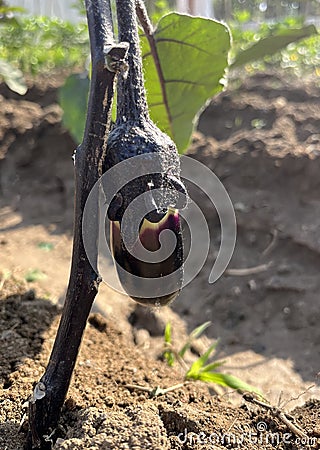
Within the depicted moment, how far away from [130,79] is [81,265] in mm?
253

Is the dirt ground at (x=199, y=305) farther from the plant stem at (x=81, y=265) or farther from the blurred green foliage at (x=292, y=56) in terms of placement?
the blurred green foliage at (x=292, y=56)

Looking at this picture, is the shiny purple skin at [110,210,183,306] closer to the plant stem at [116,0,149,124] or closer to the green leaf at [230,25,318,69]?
the plant stem at [116,0,149,124]

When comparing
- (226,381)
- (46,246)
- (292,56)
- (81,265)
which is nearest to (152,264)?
(81,265)

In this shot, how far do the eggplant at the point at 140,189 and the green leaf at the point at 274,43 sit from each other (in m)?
1.29

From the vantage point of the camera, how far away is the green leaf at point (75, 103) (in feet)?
6.57

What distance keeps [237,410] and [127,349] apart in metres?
0.34

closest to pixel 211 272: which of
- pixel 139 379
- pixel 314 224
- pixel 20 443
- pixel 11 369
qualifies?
pixel 314 224

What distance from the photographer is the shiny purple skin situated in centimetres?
72

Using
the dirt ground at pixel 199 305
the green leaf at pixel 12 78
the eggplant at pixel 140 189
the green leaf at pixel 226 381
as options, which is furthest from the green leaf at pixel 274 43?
the eggplant at pixel 140 189

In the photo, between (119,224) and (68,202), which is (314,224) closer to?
(68,202)

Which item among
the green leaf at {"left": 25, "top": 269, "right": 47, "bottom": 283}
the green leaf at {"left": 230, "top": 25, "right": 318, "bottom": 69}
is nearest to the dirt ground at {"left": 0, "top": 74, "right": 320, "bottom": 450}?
the green leaf at {"left": 25, "top": 269, "right": 47, "bottom": 283}

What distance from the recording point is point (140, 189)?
0.69 metres

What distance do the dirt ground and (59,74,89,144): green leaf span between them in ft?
1.15

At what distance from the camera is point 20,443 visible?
2.73 feet
